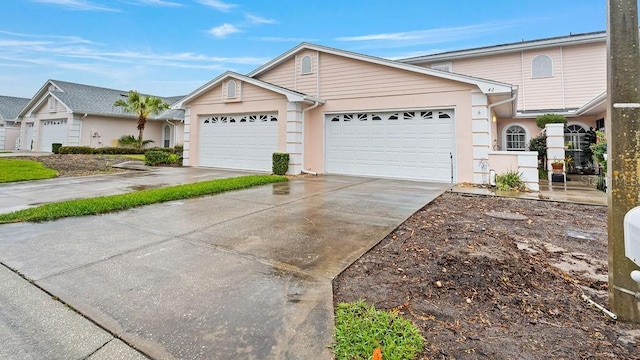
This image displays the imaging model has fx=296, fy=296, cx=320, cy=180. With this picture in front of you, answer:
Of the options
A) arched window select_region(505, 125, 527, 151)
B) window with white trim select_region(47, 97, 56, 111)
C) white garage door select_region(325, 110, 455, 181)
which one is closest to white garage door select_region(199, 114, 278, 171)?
white garage door select_region(325, 110, 455, 181)

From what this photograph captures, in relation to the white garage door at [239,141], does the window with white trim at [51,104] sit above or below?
above

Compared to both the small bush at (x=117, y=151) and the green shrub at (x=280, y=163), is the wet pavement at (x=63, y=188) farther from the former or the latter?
the small bush at (x=117, y=151)

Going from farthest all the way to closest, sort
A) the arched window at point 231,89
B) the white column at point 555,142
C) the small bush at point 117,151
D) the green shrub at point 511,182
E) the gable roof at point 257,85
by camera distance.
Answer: the small bush at point 117,151 < the arched window at point 231,89 < the gable roof at point 257,85 < the white column at point 555,142 < the green shrub at point 511,182

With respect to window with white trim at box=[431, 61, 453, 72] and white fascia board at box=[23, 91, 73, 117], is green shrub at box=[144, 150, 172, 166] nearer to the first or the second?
white fascia board at box=[23, 91, 73, 117]

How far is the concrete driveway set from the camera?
1.91 m

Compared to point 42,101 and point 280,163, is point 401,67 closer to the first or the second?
point 280,163

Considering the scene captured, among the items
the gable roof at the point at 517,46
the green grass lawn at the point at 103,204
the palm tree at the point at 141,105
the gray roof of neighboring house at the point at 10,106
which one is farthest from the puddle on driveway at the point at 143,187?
the gray roof of neighboring house at the point at 10,106

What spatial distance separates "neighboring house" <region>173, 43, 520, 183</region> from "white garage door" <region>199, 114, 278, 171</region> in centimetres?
4

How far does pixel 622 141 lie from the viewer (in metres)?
2.14

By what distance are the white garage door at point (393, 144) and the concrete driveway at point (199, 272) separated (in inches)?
202

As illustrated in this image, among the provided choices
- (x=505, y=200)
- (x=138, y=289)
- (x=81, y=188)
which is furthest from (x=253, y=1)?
(x=138, y=289)

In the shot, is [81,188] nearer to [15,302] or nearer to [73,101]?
[15,302]

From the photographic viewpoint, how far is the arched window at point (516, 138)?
1512cm

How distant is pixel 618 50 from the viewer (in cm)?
219
